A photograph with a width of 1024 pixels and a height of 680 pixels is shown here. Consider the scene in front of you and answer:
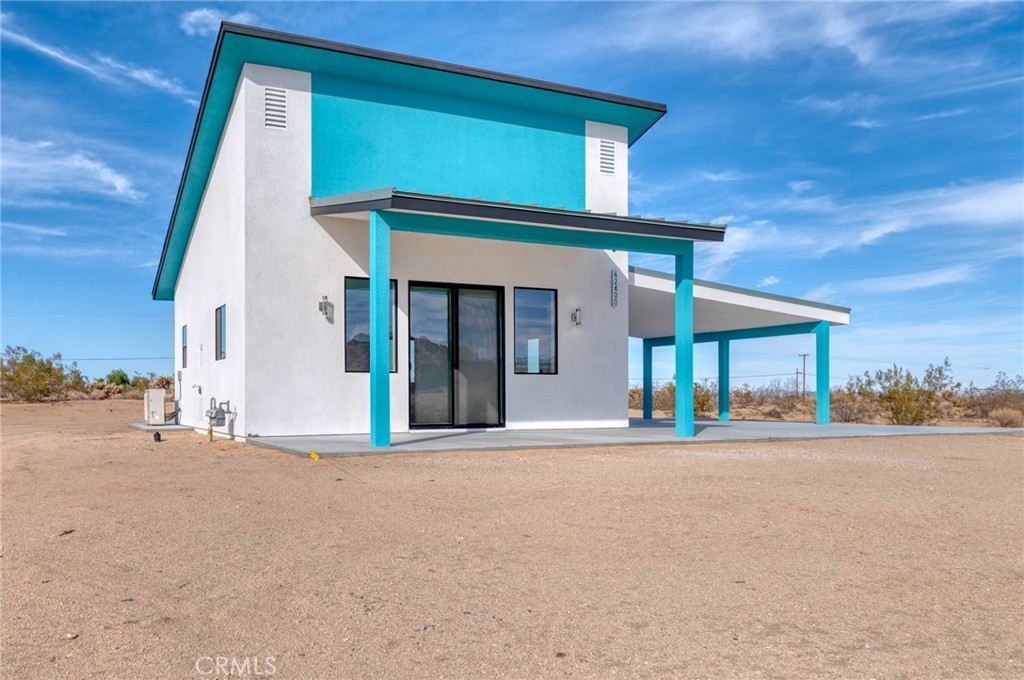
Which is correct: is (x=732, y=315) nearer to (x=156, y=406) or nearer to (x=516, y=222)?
(x=516, y=222)

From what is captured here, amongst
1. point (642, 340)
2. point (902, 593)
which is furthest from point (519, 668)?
point (642, 340)

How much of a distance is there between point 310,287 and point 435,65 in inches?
154

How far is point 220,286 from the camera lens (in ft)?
38.8

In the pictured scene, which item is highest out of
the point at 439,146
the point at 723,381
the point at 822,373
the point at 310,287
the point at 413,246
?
the point at 439,146

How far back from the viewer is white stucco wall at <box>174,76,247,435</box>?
1038 centimetres

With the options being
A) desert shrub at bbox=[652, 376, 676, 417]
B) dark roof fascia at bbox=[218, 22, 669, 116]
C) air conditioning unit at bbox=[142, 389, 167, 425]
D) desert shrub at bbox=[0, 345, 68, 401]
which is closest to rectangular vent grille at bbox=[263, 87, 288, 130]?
dark roof fascia at bbox=[218, 22, 669, 116]

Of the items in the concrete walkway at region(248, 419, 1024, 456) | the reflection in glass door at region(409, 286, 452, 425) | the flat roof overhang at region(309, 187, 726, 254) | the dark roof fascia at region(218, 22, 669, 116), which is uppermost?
the dark roof fascia at region(218, 22, 669, 116)

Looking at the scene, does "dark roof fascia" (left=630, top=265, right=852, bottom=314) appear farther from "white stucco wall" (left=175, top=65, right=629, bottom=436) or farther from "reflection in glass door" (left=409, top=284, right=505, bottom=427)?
"reflection in glass door" (left=409, top=284, right=505, bottom=427)

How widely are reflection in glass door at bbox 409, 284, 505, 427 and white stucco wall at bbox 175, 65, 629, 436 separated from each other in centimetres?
19

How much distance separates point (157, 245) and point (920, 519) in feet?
57.2

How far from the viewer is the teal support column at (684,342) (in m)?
10.5

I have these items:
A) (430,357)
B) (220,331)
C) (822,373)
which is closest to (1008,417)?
(822,373)

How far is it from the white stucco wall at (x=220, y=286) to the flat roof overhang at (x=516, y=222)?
4.41 feet

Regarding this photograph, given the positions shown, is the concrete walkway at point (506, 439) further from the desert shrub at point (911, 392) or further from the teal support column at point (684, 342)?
the desert shrub at point (911, 392)
